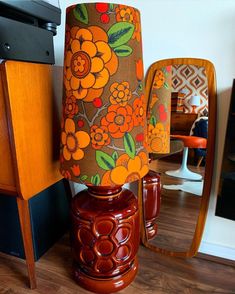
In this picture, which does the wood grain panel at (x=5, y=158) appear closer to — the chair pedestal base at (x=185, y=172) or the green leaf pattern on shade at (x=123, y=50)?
the green leaf pattern on shade at (x=123, y=50)

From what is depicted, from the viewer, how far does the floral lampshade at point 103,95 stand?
92 cm

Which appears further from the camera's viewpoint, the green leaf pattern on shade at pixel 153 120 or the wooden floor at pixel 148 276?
the green leaf pattern on shade at pixel 153 120

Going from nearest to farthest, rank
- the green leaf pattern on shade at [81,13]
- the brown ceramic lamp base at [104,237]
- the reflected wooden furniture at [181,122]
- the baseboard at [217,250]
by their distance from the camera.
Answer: the green leaf pattern on shade at [81,13] → the brown ceramic lamp base at [104,237] → the reflected wooden furniture at [181,122] → the baseboard at [217,250]

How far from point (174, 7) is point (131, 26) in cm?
37

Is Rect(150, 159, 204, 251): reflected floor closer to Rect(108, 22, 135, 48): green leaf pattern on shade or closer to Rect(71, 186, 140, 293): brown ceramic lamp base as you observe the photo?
Rect(71, 186, 140, 293): brown ceramic lamp base

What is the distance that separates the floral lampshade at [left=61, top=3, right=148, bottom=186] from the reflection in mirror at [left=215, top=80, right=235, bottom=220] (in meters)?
0.40

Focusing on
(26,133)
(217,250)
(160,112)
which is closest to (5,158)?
(26,133)

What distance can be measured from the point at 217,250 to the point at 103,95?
1.05 meters

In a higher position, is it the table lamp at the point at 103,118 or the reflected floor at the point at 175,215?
the table lamp at the point at 103,118

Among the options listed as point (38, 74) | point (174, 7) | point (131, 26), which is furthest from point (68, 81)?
point (174, 7)

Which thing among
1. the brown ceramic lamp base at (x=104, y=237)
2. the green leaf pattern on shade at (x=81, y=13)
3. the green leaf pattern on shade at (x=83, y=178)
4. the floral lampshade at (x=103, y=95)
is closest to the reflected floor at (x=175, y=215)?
the brown ceramic lamp base at (x=104, y=237)

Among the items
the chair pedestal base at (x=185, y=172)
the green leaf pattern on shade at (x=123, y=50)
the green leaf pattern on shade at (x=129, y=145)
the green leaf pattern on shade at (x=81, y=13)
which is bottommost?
the chair pedestal base at (x=185, y=172)

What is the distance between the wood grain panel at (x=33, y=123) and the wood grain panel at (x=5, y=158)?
0.04 metres

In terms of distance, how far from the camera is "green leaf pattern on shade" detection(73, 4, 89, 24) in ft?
3.01
